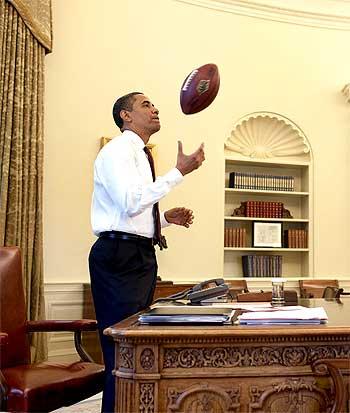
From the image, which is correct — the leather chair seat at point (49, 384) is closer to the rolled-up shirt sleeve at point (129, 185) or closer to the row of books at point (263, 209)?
the rolled-up shirt sleeve at point (129, 185)

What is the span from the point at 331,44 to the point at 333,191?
1.67 metres

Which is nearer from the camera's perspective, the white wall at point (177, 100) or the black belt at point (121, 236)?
the black belt at point (121, 236)

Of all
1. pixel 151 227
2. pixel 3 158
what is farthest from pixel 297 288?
pixel 151 227

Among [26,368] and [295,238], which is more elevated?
[295,238]

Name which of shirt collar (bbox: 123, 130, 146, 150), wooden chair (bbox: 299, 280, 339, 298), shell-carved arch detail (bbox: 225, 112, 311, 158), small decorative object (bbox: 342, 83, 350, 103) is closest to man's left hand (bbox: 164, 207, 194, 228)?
shirt collar (bbox: 123, 130, 146, 150)

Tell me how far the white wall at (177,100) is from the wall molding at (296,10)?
0.25 feet

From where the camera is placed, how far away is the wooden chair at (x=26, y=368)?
6.37ft

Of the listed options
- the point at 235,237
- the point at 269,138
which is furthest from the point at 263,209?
the point at 269,138

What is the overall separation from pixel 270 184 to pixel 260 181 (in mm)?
124

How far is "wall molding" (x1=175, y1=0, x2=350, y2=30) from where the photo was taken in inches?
234

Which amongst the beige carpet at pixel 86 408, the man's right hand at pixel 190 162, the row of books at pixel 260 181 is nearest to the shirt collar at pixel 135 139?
the man's right hand at pixel 190 162

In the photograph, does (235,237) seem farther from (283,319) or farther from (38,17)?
(283,319)

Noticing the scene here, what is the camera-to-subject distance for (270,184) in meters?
6.05

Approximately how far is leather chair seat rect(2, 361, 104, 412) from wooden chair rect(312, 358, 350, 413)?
1043 millimetres
